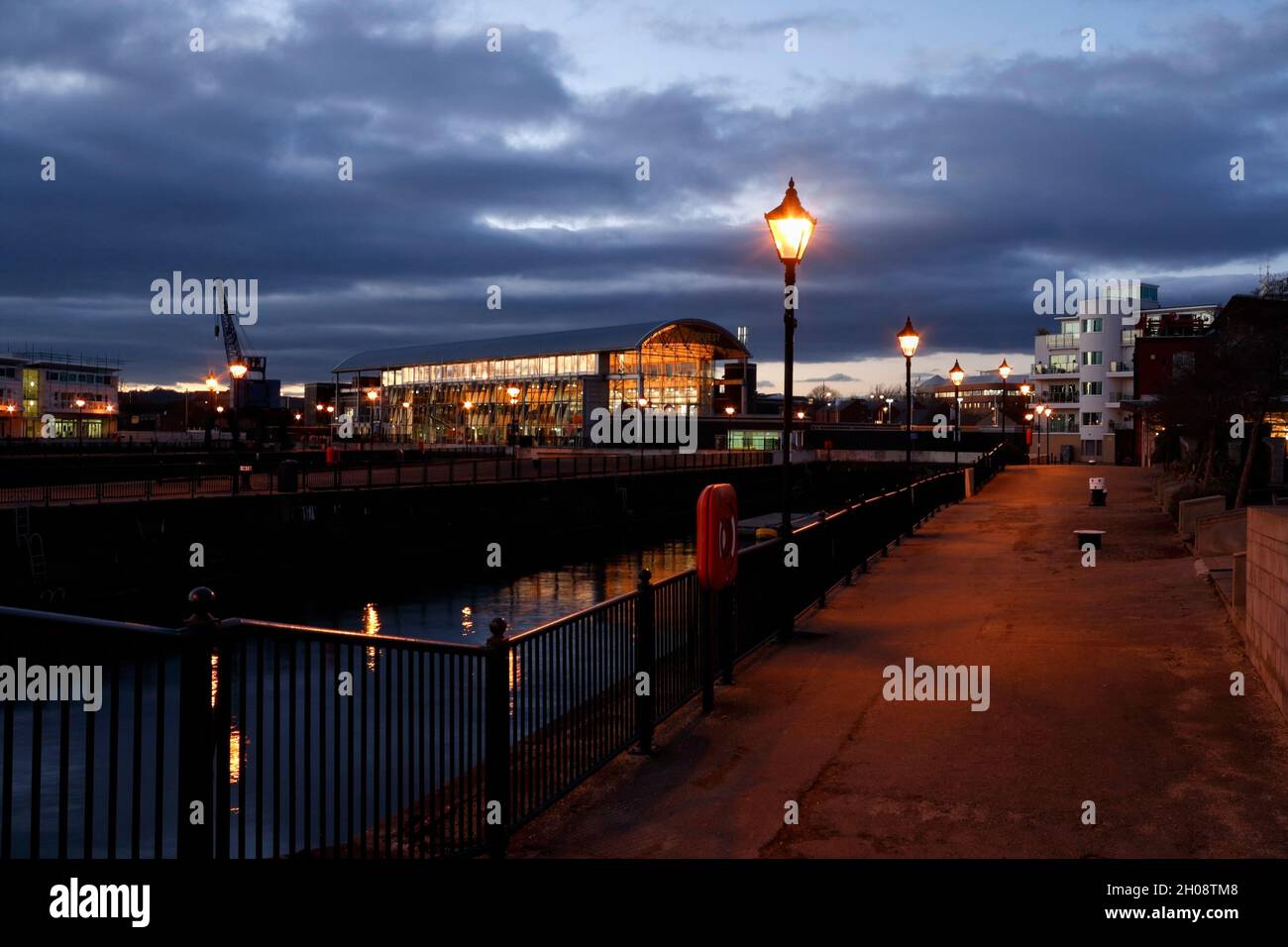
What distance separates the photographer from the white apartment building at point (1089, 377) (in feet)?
287

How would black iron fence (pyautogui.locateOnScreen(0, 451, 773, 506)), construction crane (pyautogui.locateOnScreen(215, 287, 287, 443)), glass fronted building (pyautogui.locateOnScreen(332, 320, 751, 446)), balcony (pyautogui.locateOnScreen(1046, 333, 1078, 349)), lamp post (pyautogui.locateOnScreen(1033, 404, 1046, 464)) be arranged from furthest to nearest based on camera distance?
1. glass fronted building (pyautogui.locateOnScreen(332, 320, 751, 446))
2. balcony (pyautogui.locateOnScreen(1046, 333, 1078, 349))
3. lamp post (pyautogui.locateOnScreen(1033, 404, 1046, 464))
4. construction crane (pyautogui.locateOnScreen(215, 287, 287, 443))
5. black iron fence (pyautogui.locateOnScreen(0, 451, 773, 506))

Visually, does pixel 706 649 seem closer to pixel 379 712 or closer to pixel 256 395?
Result: pixel 379 712

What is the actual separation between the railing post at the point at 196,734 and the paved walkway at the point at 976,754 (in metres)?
2.32

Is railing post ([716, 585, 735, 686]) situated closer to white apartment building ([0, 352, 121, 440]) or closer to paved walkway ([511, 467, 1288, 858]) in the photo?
paved walkway ([511, 467, 1288, 858])

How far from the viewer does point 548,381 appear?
361 ft

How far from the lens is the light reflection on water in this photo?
89.7ft

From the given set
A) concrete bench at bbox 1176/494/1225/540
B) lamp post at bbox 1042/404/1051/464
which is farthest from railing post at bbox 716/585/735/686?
lamp post at bbox 1042/404/1051/464

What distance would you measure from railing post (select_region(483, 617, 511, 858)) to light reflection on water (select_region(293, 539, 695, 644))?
17.8m

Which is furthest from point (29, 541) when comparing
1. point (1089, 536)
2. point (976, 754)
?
point (976, 754)

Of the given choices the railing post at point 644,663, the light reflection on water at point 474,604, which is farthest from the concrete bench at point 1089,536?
the railing post at point 644,663

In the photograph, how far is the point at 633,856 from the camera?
5.91 m

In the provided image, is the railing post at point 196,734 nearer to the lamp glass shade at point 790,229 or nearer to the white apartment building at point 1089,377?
the lamp glass shade at point 790,229

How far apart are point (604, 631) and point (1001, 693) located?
3.79 meters
